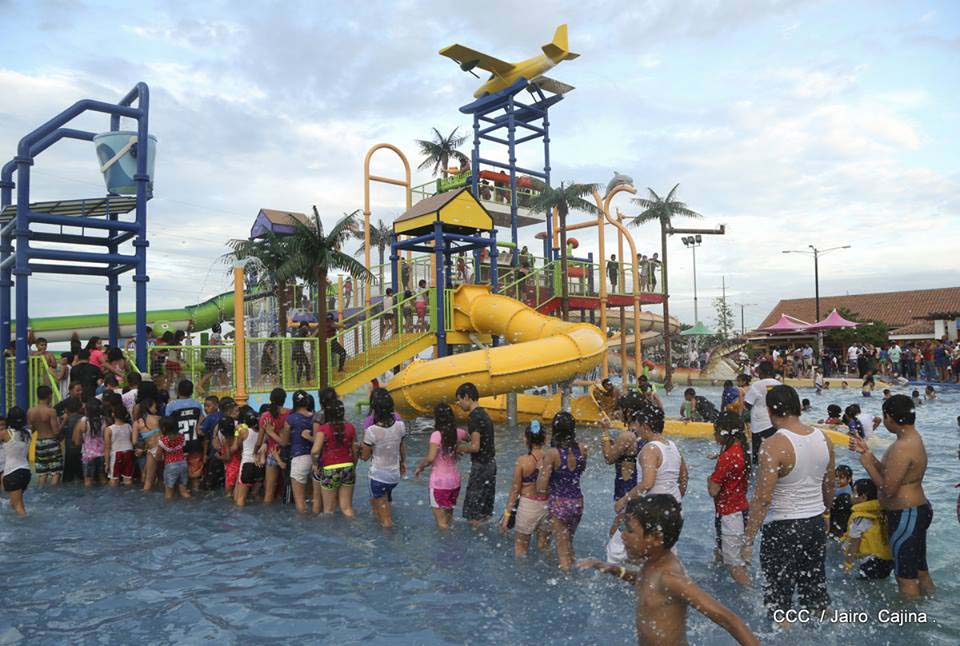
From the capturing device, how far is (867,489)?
20.2ft

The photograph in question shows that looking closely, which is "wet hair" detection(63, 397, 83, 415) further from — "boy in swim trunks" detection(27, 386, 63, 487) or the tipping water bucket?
the tipping water bucket

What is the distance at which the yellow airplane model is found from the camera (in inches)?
872

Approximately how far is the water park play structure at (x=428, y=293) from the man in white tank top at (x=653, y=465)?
8.52 m

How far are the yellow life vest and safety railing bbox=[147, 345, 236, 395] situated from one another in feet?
36.7

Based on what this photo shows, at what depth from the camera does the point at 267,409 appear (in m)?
8.96

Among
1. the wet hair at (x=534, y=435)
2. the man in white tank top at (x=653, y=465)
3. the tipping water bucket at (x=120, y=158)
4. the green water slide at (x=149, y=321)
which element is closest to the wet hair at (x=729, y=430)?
the man in white tank top at (x=653, y=465)

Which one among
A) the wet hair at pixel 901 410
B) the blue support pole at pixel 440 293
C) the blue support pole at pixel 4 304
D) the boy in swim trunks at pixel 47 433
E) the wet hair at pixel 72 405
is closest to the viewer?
the wet hair at pixel 901 410

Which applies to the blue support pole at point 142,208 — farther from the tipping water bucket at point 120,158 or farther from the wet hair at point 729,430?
the wet hair at point 729,430

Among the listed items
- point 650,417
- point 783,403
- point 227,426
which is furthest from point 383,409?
point 783,403

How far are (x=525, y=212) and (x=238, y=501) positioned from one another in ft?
64.1

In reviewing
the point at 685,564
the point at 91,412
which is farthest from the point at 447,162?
the point at 685,564

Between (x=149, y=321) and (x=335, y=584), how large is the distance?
26.2 metres

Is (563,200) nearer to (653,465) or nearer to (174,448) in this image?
(174,448)

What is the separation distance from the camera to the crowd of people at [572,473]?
4.58 meters
